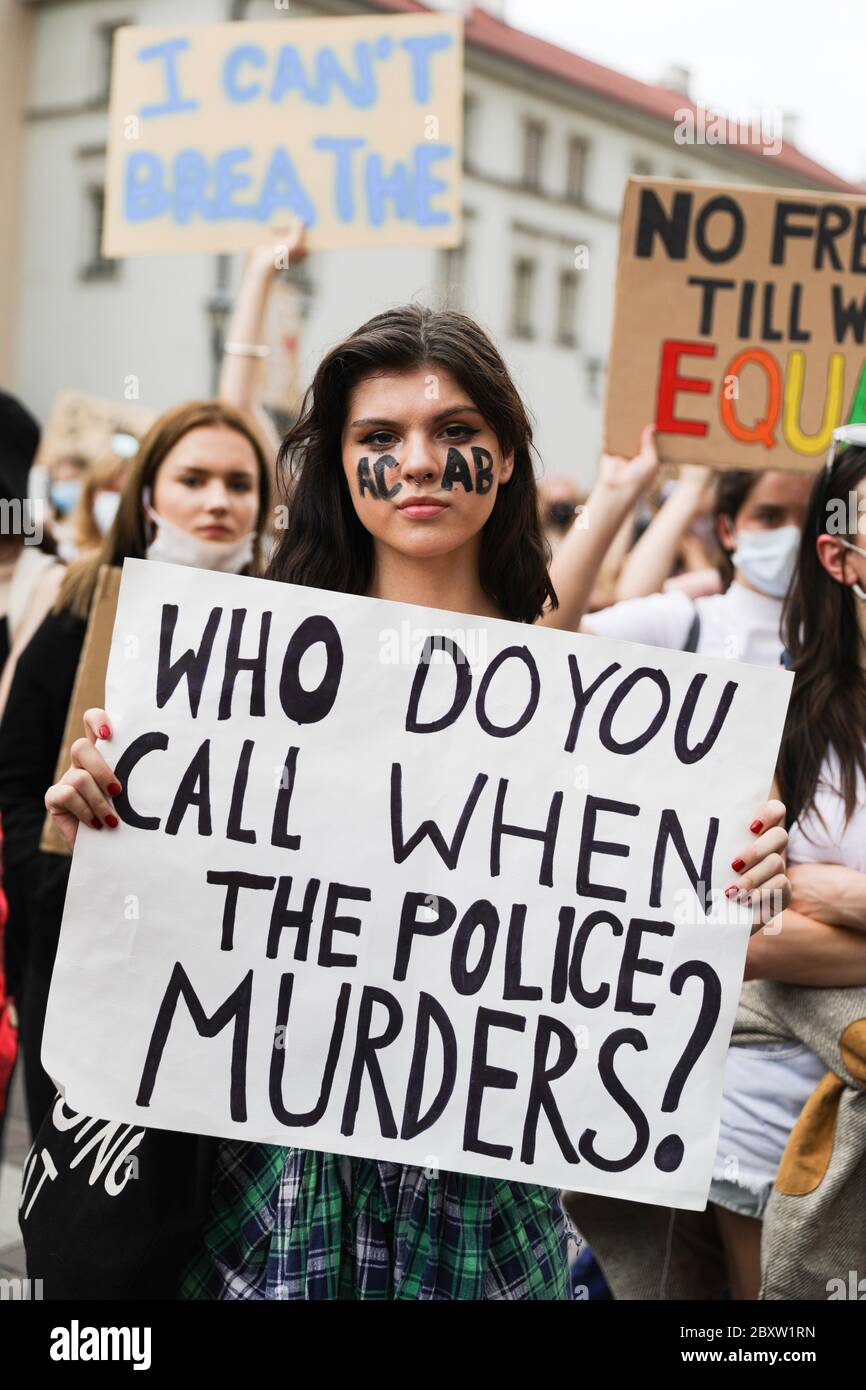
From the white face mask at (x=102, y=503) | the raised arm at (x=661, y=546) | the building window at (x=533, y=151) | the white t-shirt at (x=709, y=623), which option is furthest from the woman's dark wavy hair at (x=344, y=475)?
the building window at (x=533, y=151)

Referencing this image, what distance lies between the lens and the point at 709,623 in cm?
346

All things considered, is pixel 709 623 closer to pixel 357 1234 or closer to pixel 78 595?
pixel 78 595

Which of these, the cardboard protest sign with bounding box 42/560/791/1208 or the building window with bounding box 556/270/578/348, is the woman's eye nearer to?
the cardboard protest sign with bounding box 42/560/791/1208

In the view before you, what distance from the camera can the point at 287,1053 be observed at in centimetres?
192

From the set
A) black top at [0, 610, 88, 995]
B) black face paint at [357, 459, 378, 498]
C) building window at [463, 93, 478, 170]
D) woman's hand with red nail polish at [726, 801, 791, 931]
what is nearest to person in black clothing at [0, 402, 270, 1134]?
black top at [0, 610, 88, 995]

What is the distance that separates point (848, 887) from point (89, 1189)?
3.85 ft

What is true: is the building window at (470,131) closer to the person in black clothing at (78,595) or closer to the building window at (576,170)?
the building window at (576,170)

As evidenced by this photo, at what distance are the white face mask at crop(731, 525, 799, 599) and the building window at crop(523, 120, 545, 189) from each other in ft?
87.6

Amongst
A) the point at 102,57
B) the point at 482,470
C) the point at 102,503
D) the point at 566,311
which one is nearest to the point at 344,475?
the point at 482,470

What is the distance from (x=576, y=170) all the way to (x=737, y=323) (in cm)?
2826

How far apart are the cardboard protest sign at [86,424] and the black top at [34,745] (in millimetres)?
3987

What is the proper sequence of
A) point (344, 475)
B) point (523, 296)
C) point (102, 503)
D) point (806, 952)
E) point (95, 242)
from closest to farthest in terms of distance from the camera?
point (344, 475)
point (806, 952)
point (102, 503)
point (95, 242)
point (523, 296)

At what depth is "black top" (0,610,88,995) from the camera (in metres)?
3.11
